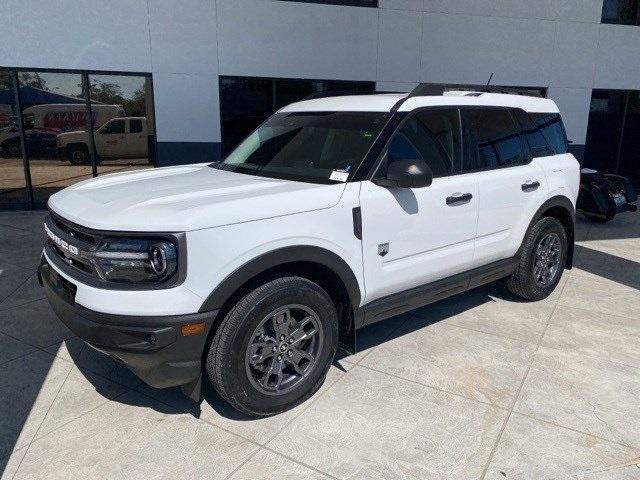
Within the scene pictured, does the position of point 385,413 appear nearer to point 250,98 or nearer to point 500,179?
point 500,179

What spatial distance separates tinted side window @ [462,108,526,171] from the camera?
4125 millimetres

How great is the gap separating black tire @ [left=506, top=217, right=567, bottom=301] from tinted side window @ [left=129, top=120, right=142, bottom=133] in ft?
24.7

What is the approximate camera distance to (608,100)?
1247 centimetres

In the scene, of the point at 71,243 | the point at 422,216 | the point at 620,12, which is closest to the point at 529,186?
the point at 422,216

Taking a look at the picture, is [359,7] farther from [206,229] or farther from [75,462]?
[75,462]

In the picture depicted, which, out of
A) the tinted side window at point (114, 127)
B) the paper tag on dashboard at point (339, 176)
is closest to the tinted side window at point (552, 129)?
the paper tag on dashboard at point (339, 176)

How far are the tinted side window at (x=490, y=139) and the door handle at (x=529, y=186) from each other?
0.64 ft

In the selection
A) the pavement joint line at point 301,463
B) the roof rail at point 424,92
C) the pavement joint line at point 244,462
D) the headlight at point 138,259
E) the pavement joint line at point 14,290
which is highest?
the roof rail at point 424,92

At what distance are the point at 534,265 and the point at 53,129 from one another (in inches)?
336

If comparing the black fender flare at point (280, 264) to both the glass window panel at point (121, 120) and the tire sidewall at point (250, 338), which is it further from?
the glass window panel at point (121, 120)

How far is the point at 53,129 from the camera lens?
948cm

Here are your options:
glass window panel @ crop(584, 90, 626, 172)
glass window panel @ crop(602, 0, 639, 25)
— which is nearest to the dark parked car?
glass window panel @ crop(584, 90, 626, 172)

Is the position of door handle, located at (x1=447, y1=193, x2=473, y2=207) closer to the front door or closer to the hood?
the front door

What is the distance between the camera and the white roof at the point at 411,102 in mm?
3775
